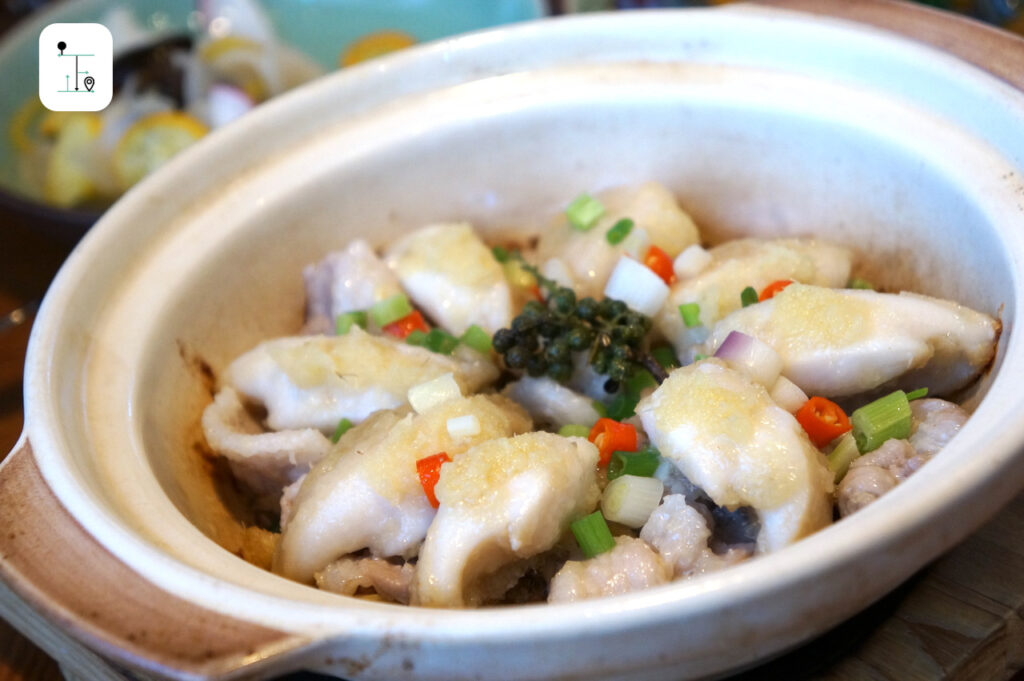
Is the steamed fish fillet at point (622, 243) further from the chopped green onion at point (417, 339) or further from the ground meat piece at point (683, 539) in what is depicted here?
the ground meat piece at point (683, 539)

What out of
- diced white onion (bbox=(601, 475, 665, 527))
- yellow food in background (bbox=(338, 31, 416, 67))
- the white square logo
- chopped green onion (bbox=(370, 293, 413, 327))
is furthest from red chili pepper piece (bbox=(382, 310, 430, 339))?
yellow food in background (bbox=(338, 31, 416, 67))

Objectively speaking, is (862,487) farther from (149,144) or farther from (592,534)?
(149,144)

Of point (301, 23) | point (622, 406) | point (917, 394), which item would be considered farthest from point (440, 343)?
point (301, 23)

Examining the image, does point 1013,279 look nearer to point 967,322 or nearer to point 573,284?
point 967,322

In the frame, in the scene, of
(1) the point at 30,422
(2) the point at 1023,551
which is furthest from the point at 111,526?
(2) the point at 1023,551

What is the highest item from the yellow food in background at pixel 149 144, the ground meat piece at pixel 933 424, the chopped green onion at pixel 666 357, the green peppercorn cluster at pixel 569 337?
the ground meat piece at pixel 933 424

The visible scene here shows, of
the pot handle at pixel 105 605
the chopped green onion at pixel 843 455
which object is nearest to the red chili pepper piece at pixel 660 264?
the chopped green onion at pixel 843 455

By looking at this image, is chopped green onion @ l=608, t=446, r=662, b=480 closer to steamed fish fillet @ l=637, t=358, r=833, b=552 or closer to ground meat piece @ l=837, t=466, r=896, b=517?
steamed fish fillet @ l=637, t=358, r=833, b=552
